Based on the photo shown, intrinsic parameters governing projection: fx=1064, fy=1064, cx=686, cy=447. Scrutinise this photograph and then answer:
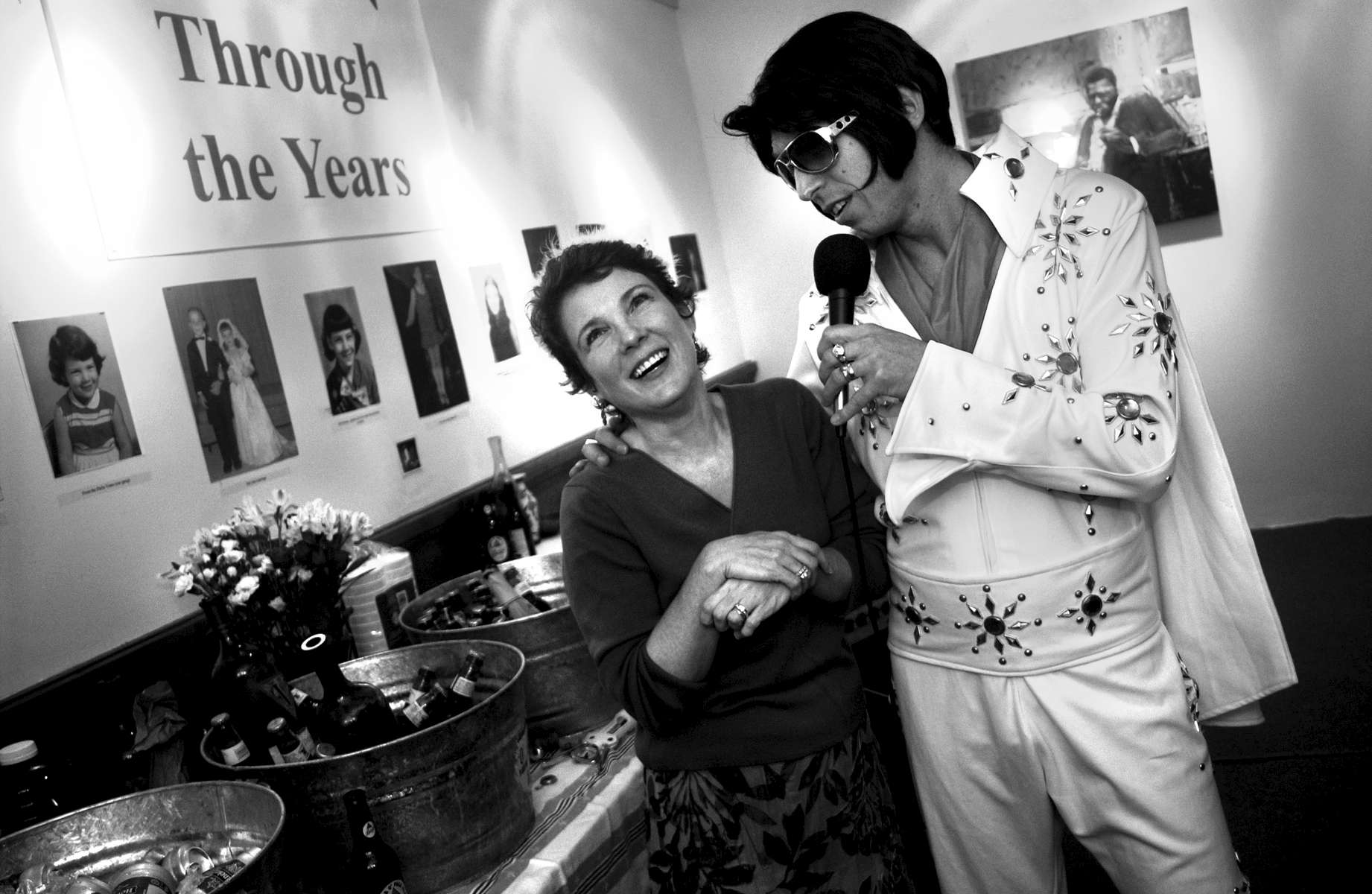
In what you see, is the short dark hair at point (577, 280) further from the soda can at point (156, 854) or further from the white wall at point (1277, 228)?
the white wall at point (1277, 228)

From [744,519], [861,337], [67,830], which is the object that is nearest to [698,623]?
[744,519]

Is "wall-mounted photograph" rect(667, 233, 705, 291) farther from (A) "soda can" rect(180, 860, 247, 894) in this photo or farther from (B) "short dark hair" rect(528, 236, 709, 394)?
(A) "soda can" rect(180, 860, 247, 894)

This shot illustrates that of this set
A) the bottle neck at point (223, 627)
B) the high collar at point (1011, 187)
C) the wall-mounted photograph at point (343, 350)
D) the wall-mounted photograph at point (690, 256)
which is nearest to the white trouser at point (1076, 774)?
the high collar at point (1011, 187)

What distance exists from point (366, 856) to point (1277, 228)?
4.81m

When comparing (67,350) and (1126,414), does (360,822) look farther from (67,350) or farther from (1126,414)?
(1126,414)

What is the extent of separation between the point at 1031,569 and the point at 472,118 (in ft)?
8.27

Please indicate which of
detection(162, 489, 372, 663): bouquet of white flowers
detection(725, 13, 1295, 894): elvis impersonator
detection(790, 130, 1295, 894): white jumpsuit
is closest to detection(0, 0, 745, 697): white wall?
detection(162, 489, 372, 663): bouquet of white flowers

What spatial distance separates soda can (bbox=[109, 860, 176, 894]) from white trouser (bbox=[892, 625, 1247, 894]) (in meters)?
1.03

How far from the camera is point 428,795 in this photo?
1.56 m

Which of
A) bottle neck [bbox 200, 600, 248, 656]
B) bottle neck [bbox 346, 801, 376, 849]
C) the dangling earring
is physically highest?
the dangling earring

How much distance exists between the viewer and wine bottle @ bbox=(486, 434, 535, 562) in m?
2.98

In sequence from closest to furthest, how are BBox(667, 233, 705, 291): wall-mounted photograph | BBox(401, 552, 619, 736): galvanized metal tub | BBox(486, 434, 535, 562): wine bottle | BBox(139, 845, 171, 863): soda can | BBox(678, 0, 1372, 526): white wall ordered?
BBox(139, 845, 171, 863): soda can → BBox(401, 552, 619, 736): galvanized metal tub → BBox(486, 434, 535, 562): wine bottle → BBox(678, 0, 1372, 526): white wall → BBox(667, 233, 705, 291): wall-mounted photograph

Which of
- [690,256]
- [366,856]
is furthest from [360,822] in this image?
[690,256]

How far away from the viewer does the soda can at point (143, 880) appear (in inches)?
51.5
